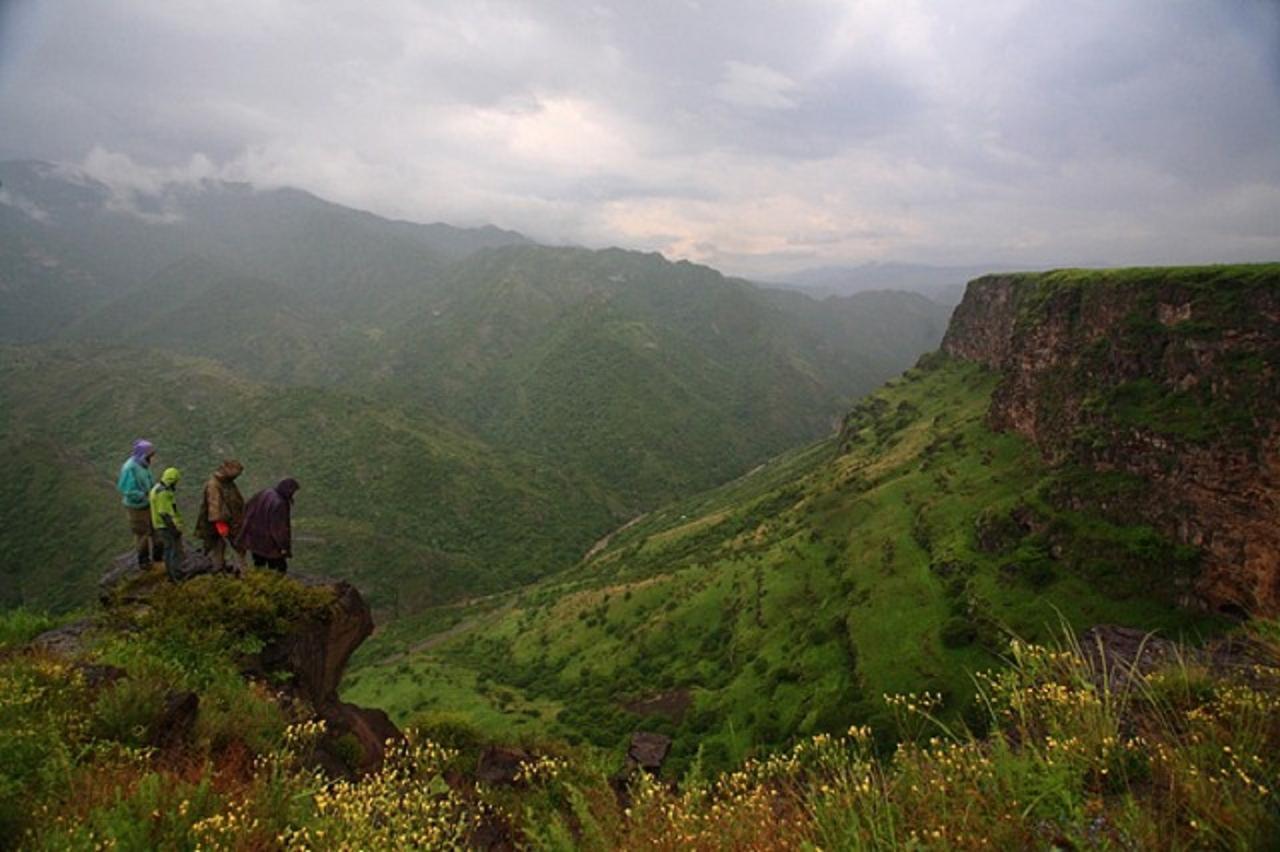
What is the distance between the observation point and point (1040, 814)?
4.48 meters

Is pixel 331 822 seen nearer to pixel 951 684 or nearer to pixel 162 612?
pixel 162 612

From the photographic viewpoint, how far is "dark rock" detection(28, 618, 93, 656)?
10.5 metres

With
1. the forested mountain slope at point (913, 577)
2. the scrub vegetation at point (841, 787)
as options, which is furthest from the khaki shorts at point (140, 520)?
the forested mountain slope at point (913, 577)

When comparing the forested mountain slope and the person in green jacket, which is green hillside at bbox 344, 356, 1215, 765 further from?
the person in green jacket

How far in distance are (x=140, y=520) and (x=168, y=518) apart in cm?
188

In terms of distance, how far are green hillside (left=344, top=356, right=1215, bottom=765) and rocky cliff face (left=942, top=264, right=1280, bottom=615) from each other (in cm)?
215

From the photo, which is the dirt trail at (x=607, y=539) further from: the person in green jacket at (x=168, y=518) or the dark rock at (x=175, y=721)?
the dark rock at (x=175, y=721)

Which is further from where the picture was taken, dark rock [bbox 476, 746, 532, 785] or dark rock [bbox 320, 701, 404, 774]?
dark rock [bbox 476, 746, 532, 785]

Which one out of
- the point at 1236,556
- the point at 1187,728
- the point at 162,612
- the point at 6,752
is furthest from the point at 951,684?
the point at 6,752

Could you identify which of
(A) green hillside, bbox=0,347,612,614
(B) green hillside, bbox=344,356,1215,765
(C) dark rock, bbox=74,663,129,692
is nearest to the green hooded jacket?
(C) dark rock, bbox=74,663,129,692

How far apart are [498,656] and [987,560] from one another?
5562 cm

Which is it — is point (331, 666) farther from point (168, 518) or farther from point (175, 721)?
point (175, 721)

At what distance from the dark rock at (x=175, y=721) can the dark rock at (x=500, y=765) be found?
5129 mm

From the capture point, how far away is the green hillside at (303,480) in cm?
9738
